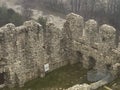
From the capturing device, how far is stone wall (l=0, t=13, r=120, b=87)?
108 feet

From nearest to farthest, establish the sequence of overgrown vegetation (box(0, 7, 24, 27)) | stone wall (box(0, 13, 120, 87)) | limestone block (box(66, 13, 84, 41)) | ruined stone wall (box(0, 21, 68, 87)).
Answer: ruined stone wall (box(0, 21, 68, 87)) < stone wall (box(0, 13, 120, 87)) < limestone block (box(66, 13, 84, 41)) < overgrown vegetation (box(0, 7, 24, 27))

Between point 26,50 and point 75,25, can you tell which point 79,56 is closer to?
point 75,25

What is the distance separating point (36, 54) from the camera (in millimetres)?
34344

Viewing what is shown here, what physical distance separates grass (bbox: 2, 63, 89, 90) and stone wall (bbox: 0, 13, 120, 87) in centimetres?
55

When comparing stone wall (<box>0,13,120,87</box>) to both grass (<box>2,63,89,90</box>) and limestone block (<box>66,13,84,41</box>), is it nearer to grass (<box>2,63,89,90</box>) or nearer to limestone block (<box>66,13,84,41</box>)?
limestone block (<box>66,13,84,41</box>)

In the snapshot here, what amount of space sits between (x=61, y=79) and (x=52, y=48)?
3198mm

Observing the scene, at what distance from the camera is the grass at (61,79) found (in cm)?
3356

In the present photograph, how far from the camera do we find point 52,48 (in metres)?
35.7

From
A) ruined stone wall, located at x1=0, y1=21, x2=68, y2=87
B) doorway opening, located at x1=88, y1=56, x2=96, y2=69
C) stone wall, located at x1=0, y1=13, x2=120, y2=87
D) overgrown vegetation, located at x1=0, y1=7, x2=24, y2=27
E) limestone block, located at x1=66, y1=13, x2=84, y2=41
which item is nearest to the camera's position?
ruined stone wall, located at x1=0, y1=21, x2=68, y2=87

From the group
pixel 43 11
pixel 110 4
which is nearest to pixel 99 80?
pixel 110 4

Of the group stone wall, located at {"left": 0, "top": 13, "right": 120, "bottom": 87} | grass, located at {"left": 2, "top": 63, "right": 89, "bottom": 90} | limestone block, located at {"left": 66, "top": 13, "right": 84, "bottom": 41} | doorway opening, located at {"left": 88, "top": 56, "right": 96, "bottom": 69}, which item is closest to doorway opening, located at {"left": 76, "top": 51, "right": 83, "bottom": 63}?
stone wall, located at {"left": 0, "top": 13, "right": 120, "bottom": 87}

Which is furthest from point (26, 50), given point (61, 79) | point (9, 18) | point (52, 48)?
point (9, 18)

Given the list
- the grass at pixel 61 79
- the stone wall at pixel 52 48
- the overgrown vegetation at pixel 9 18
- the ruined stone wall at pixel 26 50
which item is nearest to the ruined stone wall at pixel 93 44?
Result: the stone wall at pixel 52 48

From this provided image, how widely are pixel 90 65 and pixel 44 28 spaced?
5.78m
